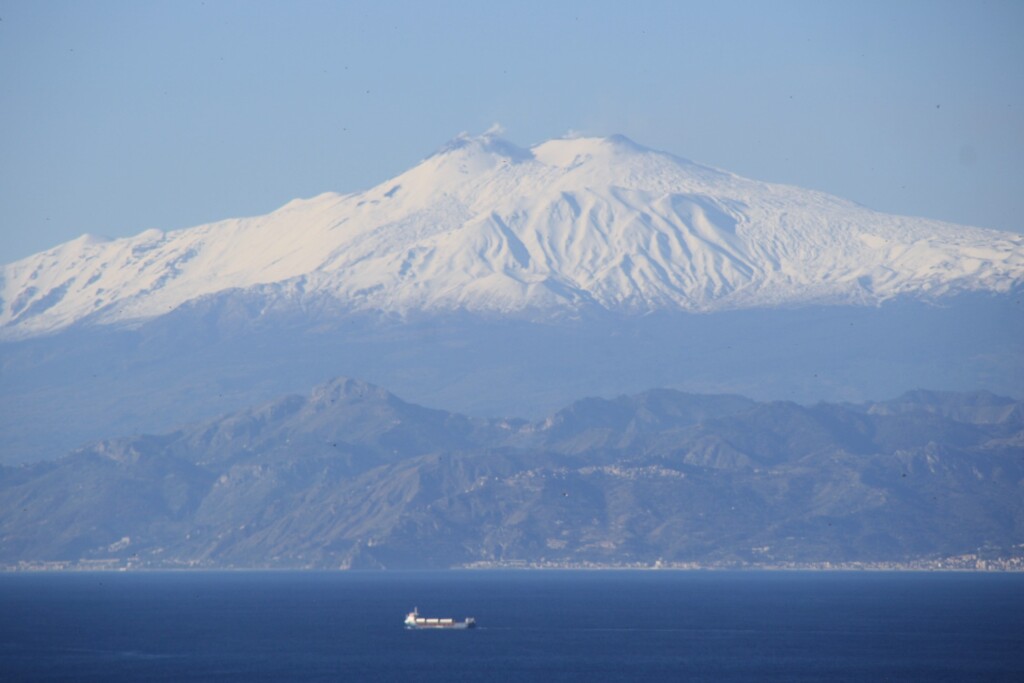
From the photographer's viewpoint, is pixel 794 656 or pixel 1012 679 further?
pixel 794 656

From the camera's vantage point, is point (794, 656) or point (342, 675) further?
point (794, 656)

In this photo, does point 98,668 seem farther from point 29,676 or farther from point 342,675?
point 342,675

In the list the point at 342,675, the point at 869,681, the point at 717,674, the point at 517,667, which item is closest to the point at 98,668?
the point at 342,675

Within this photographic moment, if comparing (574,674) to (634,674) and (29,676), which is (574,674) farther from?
(29,676)

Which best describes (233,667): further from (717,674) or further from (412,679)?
(717,674)

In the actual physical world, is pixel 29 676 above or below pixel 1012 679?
above

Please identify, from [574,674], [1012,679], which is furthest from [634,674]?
[1012,679]

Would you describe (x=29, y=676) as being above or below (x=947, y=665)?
above
